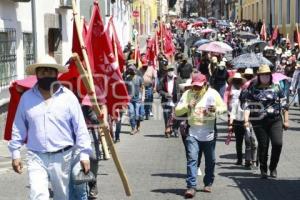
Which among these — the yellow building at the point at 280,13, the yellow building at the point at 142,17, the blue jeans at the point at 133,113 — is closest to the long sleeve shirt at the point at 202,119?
the blue jeans at the point at 133,113

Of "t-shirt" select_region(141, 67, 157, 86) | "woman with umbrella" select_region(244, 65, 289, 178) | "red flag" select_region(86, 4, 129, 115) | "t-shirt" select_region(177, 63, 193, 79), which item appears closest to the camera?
"woman with umbrella" select_region(244, 65, 289, 178)

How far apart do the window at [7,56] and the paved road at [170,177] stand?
2306 millimetres

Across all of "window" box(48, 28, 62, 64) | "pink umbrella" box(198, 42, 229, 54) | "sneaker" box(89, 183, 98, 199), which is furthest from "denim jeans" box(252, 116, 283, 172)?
"pink umbrella" box(198, 42, 229, 54)

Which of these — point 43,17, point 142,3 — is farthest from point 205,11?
point 43,17

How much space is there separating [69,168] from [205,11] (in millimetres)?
138890

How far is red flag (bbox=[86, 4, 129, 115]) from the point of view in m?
9.99

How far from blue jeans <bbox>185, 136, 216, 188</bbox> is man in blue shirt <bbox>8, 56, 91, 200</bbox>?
8.45ft

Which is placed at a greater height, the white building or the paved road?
the white building

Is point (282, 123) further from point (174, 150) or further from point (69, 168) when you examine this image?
point (69, 168)

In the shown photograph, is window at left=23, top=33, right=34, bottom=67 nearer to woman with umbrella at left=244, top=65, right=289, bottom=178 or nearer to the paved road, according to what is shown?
the paved road

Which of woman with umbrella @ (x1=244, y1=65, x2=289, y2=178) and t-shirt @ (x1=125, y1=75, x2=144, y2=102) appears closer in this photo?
woman with umbrella @ (x1=244, y1=65, x2=289, y2=178)

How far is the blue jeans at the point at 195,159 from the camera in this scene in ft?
29.0

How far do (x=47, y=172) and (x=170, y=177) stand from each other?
4.09 m

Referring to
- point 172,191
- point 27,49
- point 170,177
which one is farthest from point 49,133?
point 27,49
